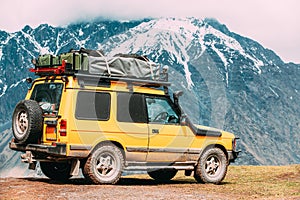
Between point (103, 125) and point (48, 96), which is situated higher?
point (48, 96)

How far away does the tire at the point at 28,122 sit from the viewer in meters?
13.5

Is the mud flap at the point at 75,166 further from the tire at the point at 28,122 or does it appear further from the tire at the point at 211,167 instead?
the tire at the point at 211,167

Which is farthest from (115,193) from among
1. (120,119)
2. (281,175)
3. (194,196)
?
(281,175)

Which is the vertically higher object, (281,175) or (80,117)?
(80,117)

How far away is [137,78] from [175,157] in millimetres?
2500

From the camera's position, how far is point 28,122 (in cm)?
1358

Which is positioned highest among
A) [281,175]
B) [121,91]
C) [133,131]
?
[121,91]

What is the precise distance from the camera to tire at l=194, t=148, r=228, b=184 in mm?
15711

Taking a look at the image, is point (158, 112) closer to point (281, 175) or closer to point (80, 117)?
point (80, 117)

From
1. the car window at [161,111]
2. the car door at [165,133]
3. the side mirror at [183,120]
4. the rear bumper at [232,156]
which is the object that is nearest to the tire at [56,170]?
the car door at [165,133]

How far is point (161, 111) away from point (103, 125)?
2.20 meters

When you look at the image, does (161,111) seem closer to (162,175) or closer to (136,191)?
(162,175)

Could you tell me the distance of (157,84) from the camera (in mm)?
15383

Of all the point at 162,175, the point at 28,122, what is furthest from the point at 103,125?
the point at 162,175
